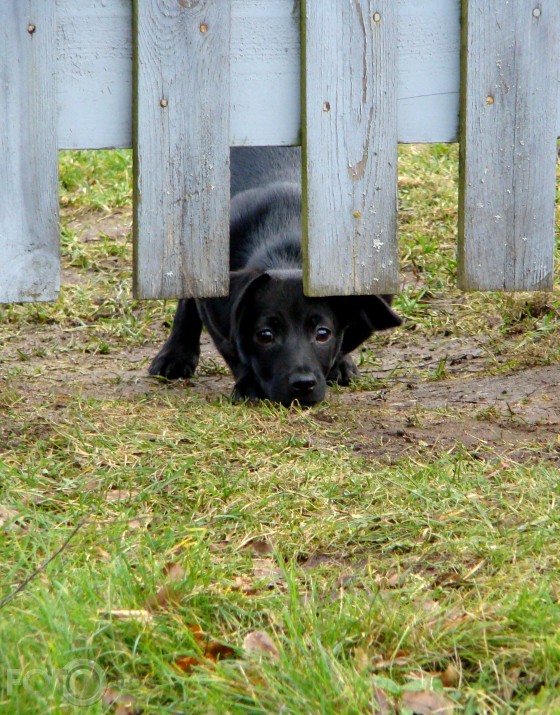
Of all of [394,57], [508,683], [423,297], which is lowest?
[508,683]

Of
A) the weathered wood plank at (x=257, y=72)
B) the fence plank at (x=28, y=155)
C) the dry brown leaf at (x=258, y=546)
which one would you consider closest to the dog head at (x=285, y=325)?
the weathered wood plank at (x=257, y=72)

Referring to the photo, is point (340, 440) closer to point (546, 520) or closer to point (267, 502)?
point (267, 502)

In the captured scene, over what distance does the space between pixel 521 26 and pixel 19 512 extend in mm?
2024

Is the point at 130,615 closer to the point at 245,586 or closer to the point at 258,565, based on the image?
the point at 245,586

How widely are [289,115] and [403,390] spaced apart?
4.76ft

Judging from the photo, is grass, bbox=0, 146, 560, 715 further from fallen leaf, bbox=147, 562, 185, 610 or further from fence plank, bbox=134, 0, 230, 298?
fence plank, bbox=134, 0, 230, 298

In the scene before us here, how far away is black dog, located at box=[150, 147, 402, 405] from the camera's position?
13.5ft

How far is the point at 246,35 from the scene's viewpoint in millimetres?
3141

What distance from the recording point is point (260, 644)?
204cm

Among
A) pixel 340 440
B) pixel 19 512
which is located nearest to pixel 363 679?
pixel 19 512

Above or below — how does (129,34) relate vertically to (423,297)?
above

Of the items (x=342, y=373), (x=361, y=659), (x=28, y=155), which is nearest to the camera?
(x=361, y=659)

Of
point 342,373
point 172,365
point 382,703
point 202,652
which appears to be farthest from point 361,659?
point 172,365

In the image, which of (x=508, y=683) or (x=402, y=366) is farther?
(x=402, y=366)
